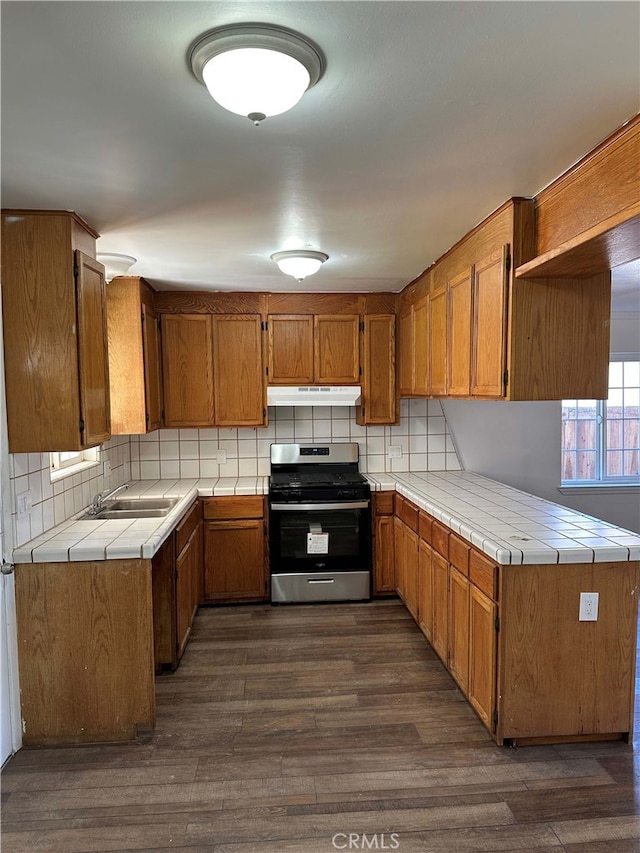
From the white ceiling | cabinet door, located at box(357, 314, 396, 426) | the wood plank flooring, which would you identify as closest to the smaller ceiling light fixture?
the white ceiling

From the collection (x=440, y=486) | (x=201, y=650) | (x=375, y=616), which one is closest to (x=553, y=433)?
(x=440, y=486)

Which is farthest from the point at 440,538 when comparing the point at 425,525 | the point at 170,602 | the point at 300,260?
the point at 300,260

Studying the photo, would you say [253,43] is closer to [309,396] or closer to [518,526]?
[518,526]

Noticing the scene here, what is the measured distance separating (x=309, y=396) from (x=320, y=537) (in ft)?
3.48

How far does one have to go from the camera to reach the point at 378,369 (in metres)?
4.10

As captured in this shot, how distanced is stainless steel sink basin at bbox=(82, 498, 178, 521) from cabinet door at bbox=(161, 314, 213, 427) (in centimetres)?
72

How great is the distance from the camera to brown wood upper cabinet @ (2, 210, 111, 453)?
2.16 metres

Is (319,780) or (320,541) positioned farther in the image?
(320,541)

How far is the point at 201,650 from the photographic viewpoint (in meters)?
3.17

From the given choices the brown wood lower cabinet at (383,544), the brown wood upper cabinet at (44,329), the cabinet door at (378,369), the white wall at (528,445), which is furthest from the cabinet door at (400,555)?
the brown wood upper cabinet at (44,329)

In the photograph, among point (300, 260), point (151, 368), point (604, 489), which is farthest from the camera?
point (604, 489)

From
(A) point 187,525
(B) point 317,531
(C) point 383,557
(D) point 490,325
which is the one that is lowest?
(C) point 383,557

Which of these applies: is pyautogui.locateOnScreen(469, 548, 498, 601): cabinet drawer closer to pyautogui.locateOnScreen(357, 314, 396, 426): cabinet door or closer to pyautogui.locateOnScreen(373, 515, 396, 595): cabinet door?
pyautogui.locateOnScreen(373, 515, 396, 595): cabinet door

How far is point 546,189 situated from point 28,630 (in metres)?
2.79
